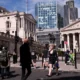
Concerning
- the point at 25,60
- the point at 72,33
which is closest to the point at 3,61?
the point at 25,60

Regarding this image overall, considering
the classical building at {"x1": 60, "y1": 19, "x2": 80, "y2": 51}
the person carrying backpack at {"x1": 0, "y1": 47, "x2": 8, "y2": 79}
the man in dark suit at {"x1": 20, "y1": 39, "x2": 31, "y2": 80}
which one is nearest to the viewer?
the man in dark suit at {"x1": 20, "y1": 39, "x2": 31, "y2": 80}

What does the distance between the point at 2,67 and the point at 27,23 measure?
8063 centimetres

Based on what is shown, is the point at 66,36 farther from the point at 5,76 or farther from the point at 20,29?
the point at 5,76

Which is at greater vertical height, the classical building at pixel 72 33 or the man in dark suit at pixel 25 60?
the classical building at pixel 72 33

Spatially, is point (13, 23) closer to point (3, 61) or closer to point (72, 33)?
point (72, 33)

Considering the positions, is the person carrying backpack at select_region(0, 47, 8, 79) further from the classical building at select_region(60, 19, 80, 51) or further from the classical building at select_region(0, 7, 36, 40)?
the classical building at select_region(60, 19, 80, 51)

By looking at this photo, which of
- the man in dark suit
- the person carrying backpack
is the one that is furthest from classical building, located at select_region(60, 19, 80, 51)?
the man in dark suit

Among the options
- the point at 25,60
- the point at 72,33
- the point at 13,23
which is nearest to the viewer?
the point at 25,60

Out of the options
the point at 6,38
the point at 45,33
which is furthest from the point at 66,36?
the point at 45,33

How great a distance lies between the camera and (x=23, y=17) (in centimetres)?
8825

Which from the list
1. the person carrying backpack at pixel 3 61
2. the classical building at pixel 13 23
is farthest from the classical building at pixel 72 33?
the person carrying backpack at pixel 3 61

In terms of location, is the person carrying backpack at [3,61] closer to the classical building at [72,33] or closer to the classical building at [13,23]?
the classical building at [13,23]

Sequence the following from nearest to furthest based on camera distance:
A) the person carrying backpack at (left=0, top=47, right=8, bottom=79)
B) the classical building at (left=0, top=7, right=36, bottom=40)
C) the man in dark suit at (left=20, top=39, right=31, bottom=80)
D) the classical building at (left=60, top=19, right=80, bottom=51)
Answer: the man in dark suit at (left=20, top=39, right=31, bottom=80), the person carrying backpack at (left=0, top=47, right=8, bottom=79), the classical building at (left=0, top=7, right=36, bottom=40), the classical building at (left=60, top=19, right=80, bottom=51)

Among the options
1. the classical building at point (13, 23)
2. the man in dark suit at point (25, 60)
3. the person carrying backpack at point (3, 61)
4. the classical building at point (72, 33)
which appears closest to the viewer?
the man in dark suit at point (25, 60)
